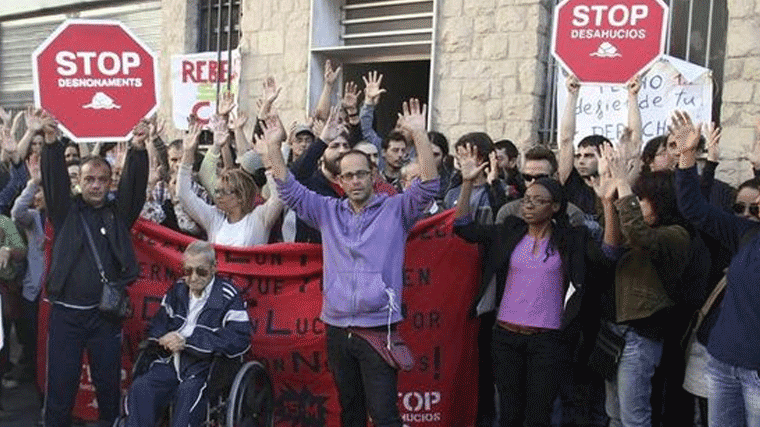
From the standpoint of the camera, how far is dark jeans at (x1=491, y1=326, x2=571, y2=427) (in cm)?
431

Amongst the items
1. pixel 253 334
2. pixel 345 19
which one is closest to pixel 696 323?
pixel 253 334

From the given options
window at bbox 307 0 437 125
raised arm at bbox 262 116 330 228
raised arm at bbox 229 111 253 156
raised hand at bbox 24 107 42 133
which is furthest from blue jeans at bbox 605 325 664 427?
window at bbox 307 0 437 125

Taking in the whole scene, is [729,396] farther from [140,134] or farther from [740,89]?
[740,89]

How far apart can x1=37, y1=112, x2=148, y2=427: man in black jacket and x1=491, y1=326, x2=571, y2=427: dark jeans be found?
82.3 inches

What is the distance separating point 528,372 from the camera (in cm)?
438

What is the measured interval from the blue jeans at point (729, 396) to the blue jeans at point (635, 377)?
56 centimetres

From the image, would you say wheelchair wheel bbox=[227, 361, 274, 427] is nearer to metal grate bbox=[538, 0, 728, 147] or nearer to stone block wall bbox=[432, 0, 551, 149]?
stone block wall bbox=[432, 0, 551, 149]

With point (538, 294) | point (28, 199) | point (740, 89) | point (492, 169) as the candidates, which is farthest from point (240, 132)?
point (740, 89)

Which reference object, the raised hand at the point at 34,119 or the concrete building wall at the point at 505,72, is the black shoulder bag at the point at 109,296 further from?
the concrete building wall at the point at 505,72

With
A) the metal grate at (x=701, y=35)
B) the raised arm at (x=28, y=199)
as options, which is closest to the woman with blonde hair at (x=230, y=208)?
the raised arm at (x=28, y=199)

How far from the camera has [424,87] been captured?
10.9 metres

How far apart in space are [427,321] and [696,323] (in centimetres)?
147

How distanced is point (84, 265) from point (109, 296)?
223mm

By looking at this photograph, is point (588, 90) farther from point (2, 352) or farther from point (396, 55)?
point (2, 352)
